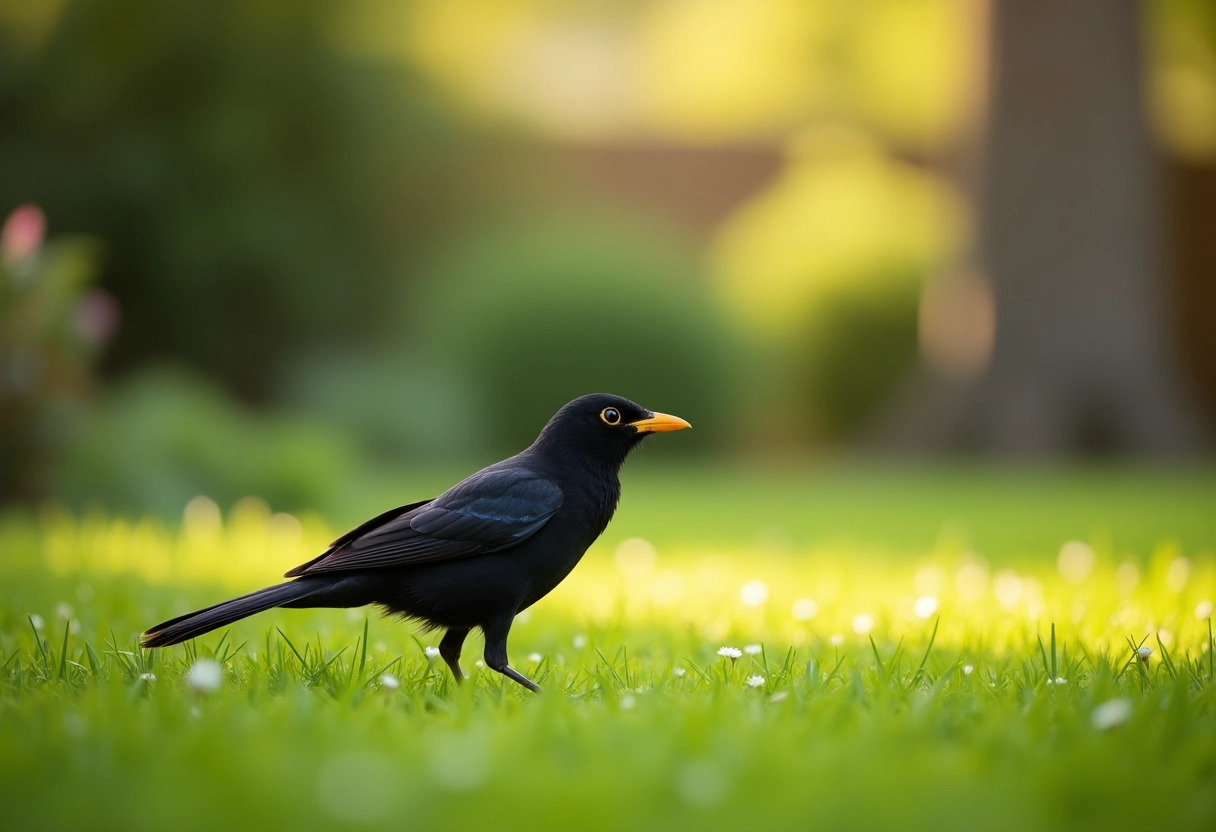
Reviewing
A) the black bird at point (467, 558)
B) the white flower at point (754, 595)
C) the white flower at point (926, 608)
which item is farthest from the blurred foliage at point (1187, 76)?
the black bird at point (467, 558)

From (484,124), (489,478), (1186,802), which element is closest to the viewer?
(1186,802)

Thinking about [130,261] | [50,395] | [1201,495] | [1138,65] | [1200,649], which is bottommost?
[1201,495]

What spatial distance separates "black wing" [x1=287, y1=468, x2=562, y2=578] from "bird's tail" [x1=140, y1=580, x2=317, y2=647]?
176mm

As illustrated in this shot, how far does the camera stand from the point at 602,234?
20.5m

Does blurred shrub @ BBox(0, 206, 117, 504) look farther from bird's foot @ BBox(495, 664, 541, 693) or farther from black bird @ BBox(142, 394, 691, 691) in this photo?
bird's foot @ BBox(495, 664, 541, 693)

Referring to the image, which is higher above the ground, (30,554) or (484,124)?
(484,124)

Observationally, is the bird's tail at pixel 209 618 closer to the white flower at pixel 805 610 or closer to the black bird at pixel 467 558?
the black bird at pixel 467 558

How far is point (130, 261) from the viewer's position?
19.0 m

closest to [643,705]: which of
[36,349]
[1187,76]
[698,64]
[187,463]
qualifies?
[36,349]

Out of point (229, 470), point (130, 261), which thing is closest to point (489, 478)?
point (229, 470)

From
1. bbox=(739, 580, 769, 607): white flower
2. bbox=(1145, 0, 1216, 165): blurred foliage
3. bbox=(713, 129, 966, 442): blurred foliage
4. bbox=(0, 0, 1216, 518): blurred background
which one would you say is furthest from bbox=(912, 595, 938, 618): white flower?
bbox=(1145, 0, 1216, 165): blurred foliage

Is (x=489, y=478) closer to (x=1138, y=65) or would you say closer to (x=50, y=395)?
(x=50, y=395)

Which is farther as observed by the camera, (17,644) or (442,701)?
(17,644)

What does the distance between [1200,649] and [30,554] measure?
568cm
